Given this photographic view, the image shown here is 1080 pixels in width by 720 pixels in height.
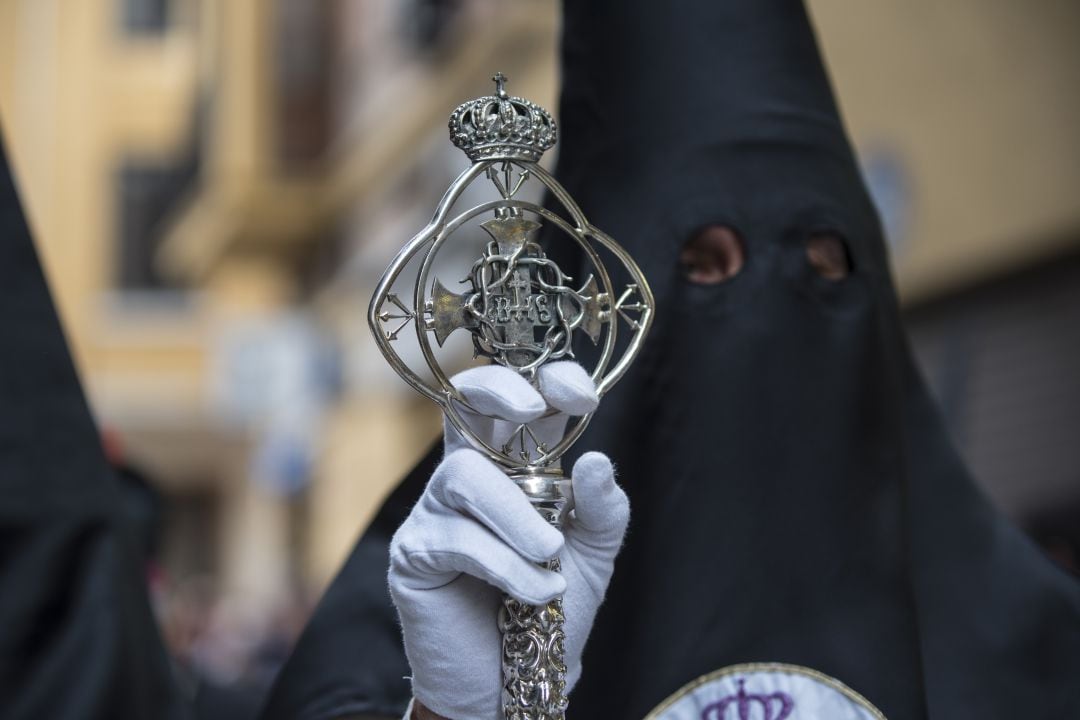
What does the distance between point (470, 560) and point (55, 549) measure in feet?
2.74

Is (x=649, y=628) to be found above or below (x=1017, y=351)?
below

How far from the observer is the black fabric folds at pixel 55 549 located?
6.27 ft

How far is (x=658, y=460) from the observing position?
80.4 inches

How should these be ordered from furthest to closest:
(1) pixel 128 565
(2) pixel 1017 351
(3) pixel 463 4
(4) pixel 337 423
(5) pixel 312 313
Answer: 1. (5) pixel 312 313
2. (4) pixel 337 423
3. (3) pixel 463 4
4. (2) pixel 1017 351
5. (1) pixel 128 565

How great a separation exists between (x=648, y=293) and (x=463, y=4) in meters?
11.3

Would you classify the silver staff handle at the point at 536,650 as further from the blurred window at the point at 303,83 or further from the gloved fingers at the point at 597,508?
the blurred window at the point at 303,83

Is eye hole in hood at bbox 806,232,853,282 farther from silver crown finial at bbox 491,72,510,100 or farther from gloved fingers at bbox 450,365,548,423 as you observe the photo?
gloved fingers at bbox 450,365,548,423

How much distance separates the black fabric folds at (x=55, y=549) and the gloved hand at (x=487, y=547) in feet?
2.03

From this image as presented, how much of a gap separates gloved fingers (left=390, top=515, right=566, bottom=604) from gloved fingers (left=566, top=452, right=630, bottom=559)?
0.08m

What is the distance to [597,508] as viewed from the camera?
4.77 ft

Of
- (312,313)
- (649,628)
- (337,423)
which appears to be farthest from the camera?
(312,313)

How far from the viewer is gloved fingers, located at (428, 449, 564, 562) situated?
1.36 m

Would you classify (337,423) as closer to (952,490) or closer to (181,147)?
(181,147)

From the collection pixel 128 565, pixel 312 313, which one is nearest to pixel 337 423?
pixel 312 313
